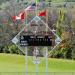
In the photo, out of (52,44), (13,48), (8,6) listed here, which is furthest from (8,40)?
(52,44)

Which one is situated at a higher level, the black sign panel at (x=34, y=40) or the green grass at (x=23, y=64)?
the black sign panel at (x=34, y=40)

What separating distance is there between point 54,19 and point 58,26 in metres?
1.32

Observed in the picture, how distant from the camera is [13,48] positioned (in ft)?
218

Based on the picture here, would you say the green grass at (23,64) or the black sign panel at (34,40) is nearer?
the black sign panel at (34,40)

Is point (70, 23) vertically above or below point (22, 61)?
above

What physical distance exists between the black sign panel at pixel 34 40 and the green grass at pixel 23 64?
17.8 meters

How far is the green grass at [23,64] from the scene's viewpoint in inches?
2295

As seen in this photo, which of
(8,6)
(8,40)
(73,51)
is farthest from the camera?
(8,6)

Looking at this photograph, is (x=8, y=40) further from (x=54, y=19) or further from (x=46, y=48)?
(x=46, y=48)

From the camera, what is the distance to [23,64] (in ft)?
207

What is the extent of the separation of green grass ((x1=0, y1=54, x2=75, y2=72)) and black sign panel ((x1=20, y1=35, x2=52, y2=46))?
17785 mm

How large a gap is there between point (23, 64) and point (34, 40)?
941 inches

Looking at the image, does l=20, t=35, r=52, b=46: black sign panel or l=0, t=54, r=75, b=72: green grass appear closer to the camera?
l=20, t=35, r=52, b=46: black sign panel

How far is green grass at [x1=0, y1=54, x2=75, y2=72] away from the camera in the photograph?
5828cm
